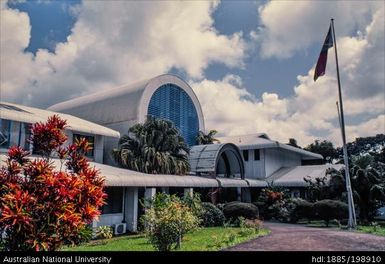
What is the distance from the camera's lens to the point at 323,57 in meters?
20.0

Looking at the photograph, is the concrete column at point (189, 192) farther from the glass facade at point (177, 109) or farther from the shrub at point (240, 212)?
the glass facade at point (177, 109)

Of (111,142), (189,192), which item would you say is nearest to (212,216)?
(189,192)

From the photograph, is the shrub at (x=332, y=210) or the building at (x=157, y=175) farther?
the shrub at (x=332, y=210)

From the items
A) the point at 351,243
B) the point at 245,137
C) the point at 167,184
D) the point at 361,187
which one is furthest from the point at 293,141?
the point at 351,243

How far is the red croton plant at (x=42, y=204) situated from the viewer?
713cm

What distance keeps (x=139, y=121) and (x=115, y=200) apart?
768 centimetres

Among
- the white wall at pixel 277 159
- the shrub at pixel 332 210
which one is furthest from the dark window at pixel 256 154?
the shrub at pixel 332 210

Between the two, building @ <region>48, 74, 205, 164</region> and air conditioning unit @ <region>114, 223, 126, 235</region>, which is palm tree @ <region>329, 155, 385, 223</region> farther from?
air conditioning unit @ <region>114, 223, 126, 235</region>

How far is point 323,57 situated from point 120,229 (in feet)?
50.1

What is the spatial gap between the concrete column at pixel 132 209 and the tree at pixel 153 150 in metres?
2.20

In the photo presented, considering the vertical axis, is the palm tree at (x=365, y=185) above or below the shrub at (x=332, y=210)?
above

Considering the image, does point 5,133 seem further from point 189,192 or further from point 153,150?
point 189,192

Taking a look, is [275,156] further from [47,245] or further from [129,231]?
[47,245]

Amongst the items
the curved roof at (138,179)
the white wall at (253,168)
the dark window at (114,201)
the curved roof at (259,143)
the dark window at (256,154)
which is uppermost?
the curved roof at (259,143)
